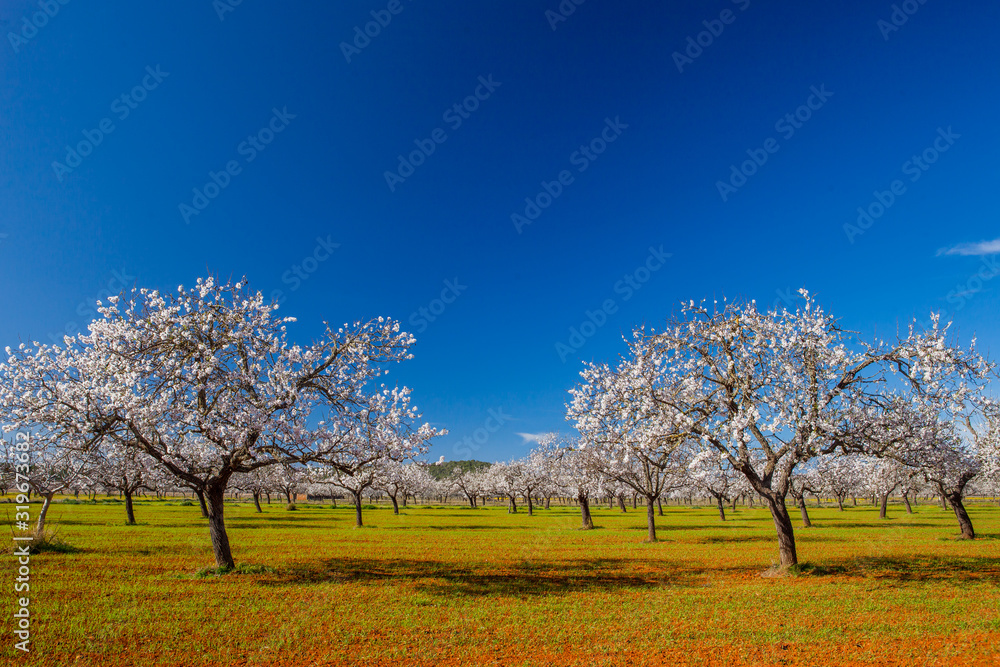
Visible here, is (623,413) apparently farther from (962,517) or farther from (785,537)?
(962,517)

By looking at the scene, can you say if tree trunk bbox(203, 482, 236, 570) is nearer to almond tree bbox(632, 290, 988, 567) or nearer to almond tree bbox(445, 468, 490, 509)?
almond tree bbox(632, 290, 988, 567)

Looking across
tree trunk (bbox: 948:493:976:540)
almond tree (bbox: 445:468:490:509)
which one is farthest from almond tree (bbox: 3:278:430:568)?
almond tree (bbox: 445:468:490:509)

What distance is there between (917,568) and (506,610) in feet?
62.2

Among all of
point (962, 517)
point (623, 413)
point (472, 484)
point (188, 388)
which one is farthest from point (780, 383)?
point (472, 484)

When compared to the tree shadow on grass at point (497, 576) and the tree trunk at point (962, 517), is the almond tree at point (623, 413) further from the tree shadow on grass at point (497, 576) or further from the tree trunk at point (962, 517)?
the tree trunk at point (962, 517)

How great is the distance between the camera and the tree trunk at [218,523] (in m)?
18.0

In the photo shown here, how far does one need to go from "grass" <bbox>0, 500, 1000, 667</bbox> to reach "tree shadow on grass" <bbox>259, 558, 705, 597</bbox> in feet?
0.35

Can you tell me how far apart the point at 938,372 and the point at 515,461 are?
257 ft

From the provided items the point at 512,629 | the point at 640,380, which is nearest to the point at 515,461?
the point at 640,380

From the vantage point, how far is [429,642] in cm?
1066

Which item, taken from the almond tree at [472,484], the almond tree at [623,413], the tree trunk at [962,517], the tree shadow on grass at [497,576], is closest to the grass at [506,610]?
the tree shadow on grass at [497,576]

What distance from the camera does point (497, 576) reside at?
1925 centimetres

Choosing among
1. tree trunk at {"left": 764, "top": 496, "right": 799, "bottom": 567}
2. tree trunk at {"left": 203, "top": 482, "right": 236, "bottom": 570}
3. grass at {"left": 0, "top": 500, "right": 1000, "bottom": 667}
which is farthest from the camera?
tree trunk at {"left": 764, "top": 496, "right": 799, "bottom": 567}

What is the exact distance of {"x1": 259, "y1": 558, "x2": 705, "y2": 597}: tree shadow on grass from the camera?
16.7 metres
